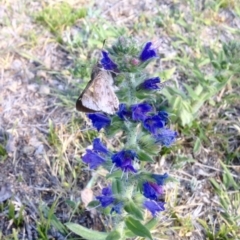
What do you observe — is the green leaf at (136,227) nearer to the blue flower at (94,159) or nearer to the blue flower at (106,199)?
the blue flower at (106,199)

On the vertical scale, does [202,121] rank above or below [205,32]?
below

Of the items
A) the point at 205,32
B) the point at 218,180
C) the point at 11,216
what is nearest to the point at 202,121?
the point at 218,180

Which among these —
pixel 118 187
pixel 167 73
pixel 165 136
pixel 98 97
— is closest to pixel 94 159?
pixel 118 187

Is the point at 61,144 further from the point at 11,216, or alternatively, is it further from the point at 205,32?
the point at 205,32

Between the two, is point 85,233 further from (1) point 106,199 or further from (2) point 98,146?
(2) point 98,146

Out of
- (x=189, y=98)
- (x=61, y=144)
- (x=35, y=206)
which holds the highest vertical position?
(x=189, y=98)

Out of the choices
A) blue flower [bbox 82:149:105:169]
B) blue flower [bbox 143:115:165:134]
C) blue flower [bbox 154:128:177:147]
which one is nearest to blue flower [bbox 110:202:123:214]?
blue flower [bbox 82:149:105:169]

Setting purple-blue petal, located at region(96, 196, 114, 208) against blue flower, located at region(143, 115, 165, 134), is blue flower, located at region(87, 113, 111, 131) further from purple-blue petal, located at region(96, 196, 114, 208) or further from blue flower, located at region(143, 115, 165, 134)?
purple-blue petal, located at region(96, 196, 114, 208)
